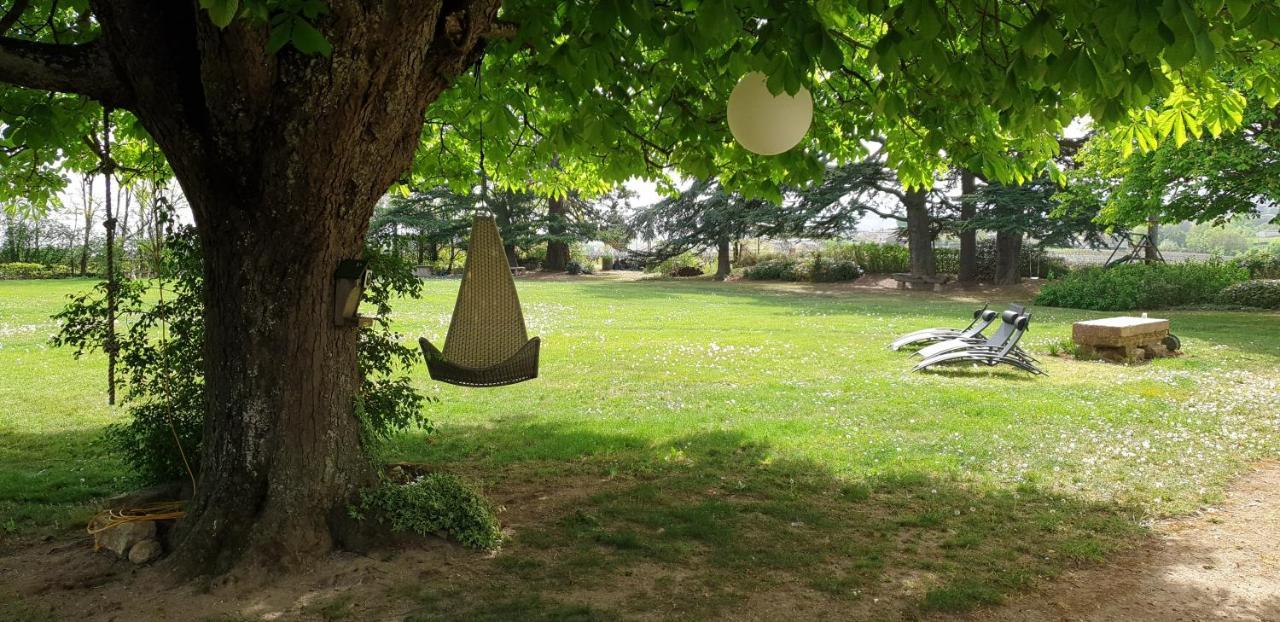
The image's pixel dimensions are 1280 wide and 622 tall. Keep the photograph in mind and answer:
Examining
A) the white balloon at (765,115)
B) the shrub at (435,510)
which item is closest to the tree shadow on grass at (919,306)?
the white balloon at (765,115)

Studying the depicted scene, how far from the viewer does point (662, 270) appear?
34781mm

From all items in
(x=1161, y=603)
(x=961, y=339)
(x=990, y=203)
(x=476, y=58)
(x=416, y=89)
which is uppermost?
(x=990, y=203)

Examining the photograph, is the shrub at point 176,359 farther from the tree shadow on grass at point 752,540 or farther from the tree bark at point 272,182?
the tree shadow on grass at point 752,540

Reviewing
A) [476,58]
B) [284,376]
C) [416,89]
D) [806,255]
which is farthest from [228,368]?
[806,255]

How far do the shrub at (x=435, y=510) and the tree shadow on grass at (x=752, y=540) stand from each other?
20 cm

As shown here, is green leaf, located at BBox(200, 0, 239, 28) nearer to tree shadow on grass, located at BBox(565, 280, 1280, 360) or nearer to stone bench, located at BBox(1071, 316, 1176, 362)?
stone bench, located at BBox(1071, 316, 1176, 362)

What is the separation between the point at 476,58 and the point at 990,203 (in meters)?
23.7

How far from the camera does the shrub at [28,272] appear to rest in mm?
26016

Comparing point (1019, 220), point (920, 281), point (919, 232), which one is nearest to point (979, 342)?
point (1019, 220)

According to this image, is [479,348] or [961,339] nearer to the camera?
[479,348]

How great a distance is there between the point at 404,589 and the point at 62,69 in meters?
2.98

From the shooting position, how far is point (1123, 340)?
1100cm

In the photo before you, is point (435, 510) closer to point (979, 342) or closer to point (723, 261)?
point (979, 342)

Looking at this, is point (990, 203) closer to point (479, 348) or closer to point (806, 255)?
point (806, 255)
